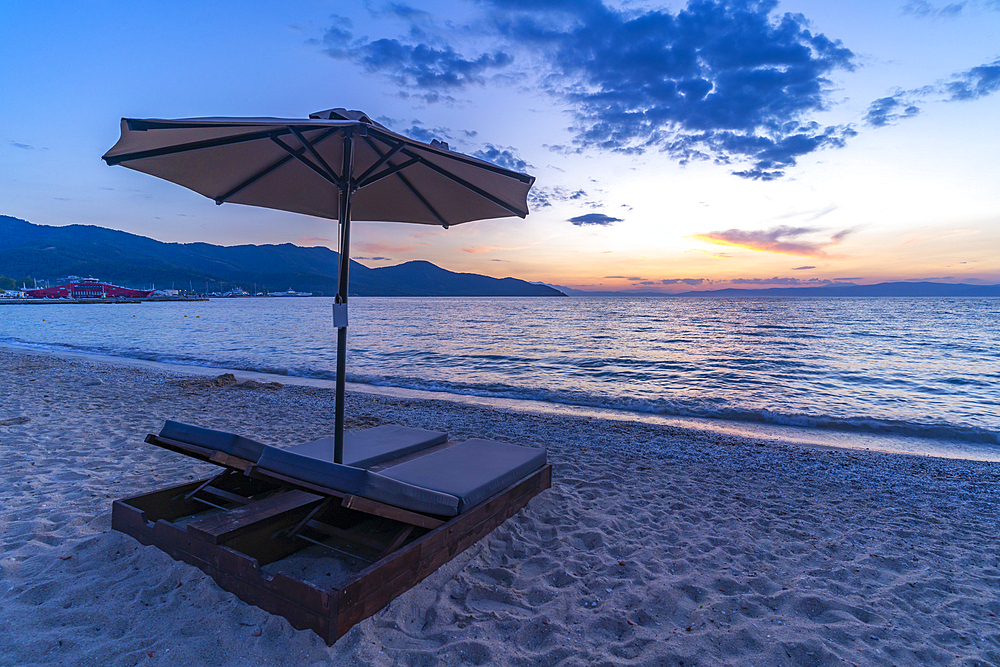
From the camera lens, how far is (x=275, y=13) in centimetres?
915

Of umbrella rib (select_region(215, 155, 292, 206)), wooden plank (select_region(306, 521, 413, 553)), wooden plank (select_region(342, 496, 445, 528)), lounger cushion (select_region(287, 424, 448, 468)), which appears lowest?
wooden plank (select_region(306, 521, 413, 553))

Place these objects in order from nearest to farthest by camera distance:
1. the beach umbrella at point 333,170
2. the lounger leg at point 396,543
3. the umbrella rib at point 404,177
A: the lounger leg at point 396,543 < the beach umbrella at point 333,170 < the umbrella rib at point 404,177

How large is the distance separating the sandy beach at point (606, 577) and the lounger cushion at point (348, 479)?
2.00 feet

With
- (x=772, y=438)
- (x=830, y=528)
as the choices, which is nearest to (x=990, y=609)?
(x=830, y=528)

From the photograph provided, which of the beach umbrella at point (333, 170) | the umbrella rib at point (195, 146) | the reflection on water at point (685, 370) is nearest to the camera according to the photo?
the beach umbrella at point (333, 170)

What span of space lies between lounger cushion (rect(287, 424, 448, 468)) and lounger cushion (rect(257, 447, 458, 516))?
948 millimetres

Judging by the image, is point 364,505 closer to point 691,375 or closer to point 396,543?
point 396,543

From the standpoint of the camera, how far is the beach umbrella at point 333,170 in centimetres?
298

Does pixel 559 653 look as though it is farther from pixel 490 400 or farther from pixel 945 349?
pixel 945 349

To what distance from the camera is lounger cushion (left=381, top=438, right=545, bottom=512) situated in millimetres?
3543

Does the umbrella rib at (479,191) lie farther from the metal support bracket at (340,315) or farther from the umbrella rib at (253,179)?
the metal support bracket at (340,315)

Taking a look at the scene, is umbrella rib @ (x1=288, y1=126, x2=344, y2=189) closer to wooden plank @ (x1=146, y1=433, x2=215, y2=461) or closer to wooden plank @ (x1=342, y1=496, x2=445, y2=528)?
wooden plank @ (x1=146, y1=433, x2=215, y2=461)

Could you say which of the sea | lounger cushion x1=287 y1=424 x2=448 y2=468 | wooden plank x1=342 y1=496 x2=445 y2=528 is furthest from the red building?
wooden plank x1=342 y1=496 x2=445 y2=528

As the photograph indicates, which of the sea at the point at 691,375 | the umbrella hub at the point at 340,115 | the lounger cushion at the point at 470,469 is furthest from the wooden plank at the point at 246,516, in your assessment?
the sea at the point at 691,375
